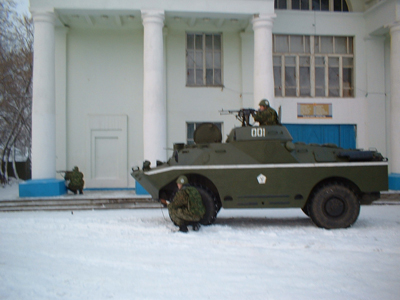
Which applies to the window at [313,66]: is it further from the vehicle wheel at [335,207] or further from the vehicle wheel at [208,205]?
the vehicle wheel at [208,205]

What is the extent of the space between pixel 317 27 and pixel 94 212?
11.3 meters

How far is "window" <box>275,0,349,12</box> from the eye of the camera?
16719 millimetres

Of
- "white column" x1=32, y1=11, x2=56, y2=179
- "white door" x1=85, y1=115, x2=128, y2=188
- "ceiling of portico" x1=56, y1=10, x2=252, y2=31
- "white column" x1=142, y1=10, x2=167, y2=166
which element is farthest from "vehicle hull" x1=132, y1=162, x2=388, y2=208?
"white door" x1=85, y1=115, x2=128, y2=188

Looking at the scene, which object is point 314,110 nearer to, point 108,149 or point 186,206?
point 108,149

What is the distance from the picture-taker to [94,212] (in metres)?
11.0

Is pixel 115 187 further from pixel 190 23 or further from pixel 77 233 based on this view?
pixel 77 233

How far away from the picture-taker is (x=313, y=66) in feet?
54.8

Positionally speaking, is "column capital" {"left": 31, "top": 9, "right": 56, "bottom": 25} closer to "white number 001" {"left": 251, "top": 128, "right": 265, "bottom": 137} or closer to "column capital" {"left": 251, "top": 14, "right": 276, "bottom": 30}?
"column capital" {"left": 251, "top": 14, "right": 276, "bottom": 30}

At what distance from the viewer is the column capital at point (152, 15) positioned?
45.0 feet

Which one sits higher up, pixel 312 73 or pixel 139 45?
pixel 139 45

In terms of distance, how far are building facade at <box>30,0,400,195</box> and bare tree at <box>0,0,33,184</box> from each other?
21.3 ft

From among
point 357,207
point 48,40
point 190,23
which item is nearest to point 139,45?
point 190,23

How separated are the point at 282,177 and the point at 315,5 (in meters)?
11.1

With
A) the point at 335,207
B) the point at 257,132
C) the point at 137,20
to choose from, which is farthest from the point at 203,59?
the point at 335,207
